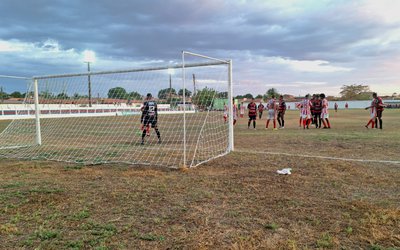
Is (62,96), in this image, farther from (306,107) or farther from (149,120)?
(306,107)

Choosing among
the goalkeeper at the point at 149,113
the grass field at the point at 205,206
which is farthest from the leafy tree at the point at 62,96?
the grass field at the point at 205,206

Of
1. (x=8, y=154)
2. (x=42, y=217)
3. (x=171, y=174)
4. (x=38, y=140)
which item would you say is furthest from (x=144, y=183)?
(x=38, y=140)

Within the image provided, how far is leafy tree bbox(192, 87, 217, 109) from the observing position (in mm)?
8586

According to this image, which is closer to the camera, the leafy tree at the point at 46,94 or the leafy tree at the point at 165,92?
the leafy tree at the point at 165,92

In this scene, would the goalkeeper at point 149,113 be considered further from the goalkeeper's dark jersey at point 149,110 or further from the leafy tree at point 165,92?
the leafy tree at point 165,92

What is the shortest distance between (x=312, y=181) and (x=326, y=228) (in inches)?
83.8

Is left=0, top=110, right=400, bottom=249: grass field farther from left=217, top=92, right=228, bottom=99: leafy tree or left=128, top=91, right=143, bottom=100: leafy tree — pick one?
left=128, top=91, right=143, bottom=100: leafy tree

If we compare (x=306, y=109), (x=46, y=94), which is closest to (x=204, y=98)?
(x=46, y=94)

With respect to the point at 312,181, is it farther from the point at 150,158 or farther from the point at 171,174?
the point at 150,158

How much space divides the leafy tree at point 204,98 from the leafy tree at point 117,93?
2.83 metres

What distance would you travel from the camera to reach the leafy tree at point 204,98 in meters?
8.59

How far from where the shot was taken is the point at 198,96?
8633 millimetres

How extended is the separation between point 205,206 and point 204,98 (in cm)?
465

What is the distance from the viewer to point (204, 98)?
344 inches
